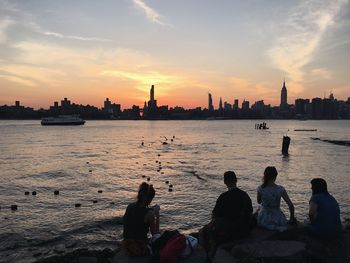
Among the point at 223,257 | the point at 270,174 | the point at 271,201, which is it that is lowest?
the point at 223,257

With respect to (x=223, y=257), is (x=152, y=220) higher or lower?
higher

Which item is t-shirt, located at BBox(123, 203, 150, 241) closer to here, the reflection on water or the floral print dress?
the floral print dress

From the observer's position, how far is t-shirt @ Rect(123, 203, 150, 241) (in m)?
8.19

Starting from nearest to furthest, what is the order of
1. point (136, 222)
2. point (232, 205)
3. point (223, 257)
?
point (223, 257) < point (136, 222) < point (232, 205)

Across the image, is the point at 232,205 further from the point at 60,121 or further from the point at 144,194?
the point at 60,121

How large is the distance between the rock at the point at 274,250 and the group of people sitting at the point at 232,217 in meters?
0.54

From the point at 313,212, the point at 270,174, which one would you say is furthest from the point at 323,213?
the point at 270,174

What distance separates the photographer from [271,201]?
9391 mm

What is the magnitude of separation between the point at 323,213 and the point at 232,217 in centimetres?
237

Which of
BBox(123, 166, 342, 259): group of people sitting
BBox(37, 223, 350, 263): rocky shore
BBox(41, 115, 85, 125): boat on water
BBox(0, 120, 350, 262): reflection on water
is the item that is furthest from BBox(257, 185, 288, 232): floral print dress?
BBox(41, 115, 85, 125): boat on water

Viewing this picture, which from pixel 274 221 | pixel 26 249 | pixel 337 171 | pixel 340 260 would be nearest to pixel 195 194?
pixel 26 249

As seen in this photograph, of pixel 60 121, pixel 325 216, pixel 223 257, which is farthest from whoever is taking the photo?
pixel 60 121

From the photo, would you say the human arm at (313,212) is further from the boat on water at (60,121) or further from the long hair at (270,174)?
the boat on water at (60,121)

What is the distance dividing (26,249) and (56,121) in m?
184
